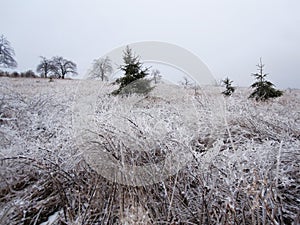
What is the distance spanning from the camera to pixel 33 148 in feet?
5.58

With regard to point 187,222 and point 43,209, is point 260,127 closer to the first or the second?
point 187,222

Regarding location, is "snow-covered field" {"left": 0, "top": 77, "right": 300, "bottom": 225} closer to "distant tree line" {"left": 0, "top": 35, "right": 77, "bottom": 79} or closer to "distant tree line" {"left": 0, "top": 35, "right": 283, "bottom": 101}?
"distant tree line" {"left": 0, "top": 35, "right": 283, "bottom": 101}

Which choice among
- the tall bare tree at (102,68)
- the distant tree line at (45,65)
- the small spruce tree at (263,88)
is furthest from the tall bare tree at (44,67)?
the small spruce tree at (263,88)

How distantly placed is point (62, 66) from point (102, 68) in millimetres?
21015

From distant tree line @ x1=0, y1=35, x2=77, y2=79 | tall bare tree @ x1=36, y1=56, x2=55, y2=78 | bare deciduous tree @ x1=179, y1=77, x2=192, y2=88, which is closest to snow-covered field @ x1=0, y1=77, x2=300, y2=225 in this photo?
bare deciduous tree @ x1=179, y1=77, x2=192, y2=88

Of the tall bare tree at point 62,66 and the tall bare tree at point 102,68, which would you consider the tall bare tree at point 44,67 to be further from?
the tall bare tree at point 102,68

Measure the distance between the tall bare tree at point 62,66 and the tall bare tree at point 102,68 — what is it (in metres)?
18.9

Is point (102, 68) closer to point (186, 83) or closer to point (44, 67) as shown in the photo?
point (186, 83)

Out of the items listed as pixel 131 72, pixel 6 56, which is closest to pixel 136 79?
pixel 131 72

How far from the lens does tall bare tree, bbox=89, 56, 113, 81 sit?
5.94 metres

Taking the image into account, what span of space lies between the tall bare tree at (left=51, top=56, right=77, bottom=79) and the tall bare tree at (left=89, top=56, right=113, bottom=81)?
18.9 meters

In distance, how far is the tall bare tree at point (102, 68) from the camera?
5.94 m

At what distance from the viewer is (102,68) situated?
6.43 m

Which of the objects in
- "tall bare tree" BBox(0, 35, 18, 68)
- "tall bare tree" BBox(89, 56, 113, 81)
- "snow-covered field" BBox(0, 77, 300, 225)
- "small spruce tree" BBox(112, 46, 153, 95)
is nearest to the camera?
"snow-covered field" BBox(0, 77, 300, 225)
